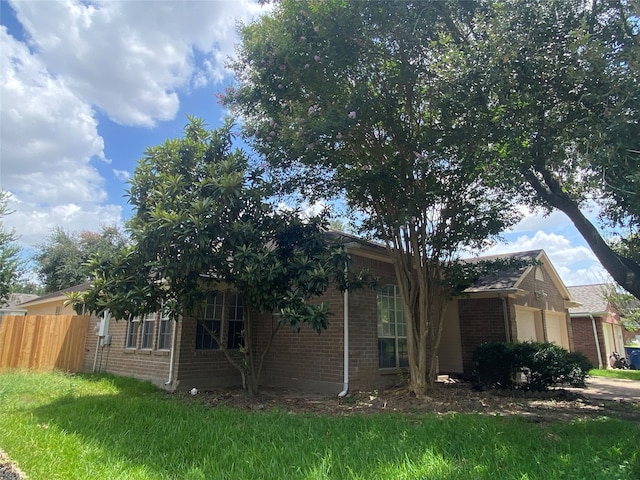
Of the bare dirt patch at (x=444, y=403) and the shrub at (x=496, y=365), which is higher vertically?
the shrub at (x=496, y=365)

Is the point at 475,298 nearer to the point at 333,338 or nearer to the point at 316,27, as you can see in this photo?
the point at 333,338

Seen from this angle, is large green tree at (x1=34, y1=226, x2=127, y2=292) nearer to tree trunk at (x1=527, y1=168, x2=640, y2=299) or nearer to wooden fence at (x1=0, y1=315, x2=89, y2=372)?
wooden fence at (x1=0, y1=315, x2=89, y2=372)

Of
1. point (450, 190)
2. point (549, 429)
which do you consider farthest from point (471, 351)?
point (549, 429)

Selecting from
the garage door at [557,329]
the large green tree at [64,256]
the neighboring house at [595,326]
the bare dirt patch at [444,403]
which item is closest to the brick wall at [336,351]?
the bare dirt patch at [444,403]

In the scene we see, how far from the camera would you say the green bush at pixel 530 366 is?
35.4 feet

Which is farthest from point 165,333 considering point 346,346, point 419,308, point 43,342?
point 419,308

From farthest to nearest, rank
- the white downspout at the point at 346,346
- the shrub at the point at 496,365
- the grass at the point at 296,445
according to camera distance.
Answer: the shrub at the point at 496,365
the white downspout at the point at 346,346
the grass at the point at 296,445

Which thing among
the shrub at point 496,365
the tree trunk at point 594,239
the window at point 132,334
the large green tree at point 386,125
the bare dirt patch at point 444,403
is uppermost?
the large green tree at point 386,125

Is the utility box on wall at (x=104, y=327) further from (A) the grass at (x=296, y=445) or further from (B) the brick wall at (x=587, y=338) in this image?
(B) the brick wall at (x=587, y=338)

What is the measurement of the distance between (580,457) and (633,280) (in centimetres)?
359

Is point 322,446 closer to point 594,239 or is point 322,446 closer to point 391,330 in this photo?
point 594,239

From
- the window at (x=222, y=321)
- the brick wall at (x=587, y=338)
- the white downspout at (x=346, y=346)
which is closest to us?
the white downspout at (x=346, y=346)

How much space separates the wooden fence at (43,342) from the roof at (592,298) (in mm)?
22402

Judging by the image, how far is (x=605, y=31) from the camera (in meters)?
6.85
